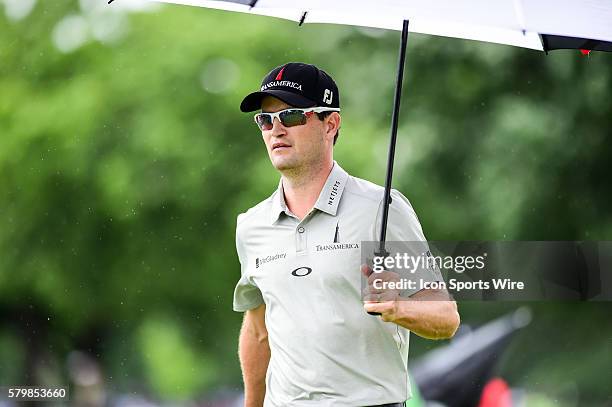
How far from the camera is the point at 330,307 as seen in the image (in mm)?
2592

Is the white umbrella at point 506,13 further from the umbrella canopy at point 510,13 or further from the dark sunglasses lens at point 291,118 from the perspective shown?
the dark sunglasses lens at point 291,118

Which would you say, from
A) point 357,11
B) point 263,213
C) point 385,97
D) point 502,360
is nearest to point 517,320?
point 502,360

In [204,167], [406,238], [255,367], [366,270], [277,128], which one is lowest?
[255,367]

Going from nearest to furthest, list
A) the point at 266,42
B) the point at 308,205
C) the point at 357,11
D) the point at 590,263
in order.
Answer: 1. the point at 357,11
2. the point at 308,205
3. the point at 590,263
4. the point at 266,42

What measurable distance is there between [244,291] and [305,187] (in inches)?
13.9

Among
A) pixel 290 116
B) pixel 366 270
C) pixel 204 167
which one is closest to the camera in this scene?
pixel 366 270

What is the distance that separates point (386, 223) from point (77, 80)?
4316mm

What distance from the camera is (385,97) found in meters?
6.40

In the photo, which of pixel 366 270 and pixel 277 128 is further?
pixel 277 128

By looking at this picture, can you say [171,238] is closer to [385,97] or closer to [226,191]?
[226,191]

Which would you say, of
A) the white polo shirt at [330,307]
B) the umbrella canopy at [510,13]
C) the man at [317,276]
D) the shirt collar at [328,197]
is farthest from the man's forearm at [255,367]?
the umbrella canopy at [510,13]

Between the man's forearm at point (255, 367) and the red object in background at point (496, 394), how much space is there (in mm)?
3377

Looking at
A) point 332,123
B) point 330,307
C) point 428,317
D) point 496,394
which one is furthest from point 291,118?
point 496,394

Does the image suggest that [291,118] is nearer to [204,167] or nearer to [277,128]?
[277,128]
